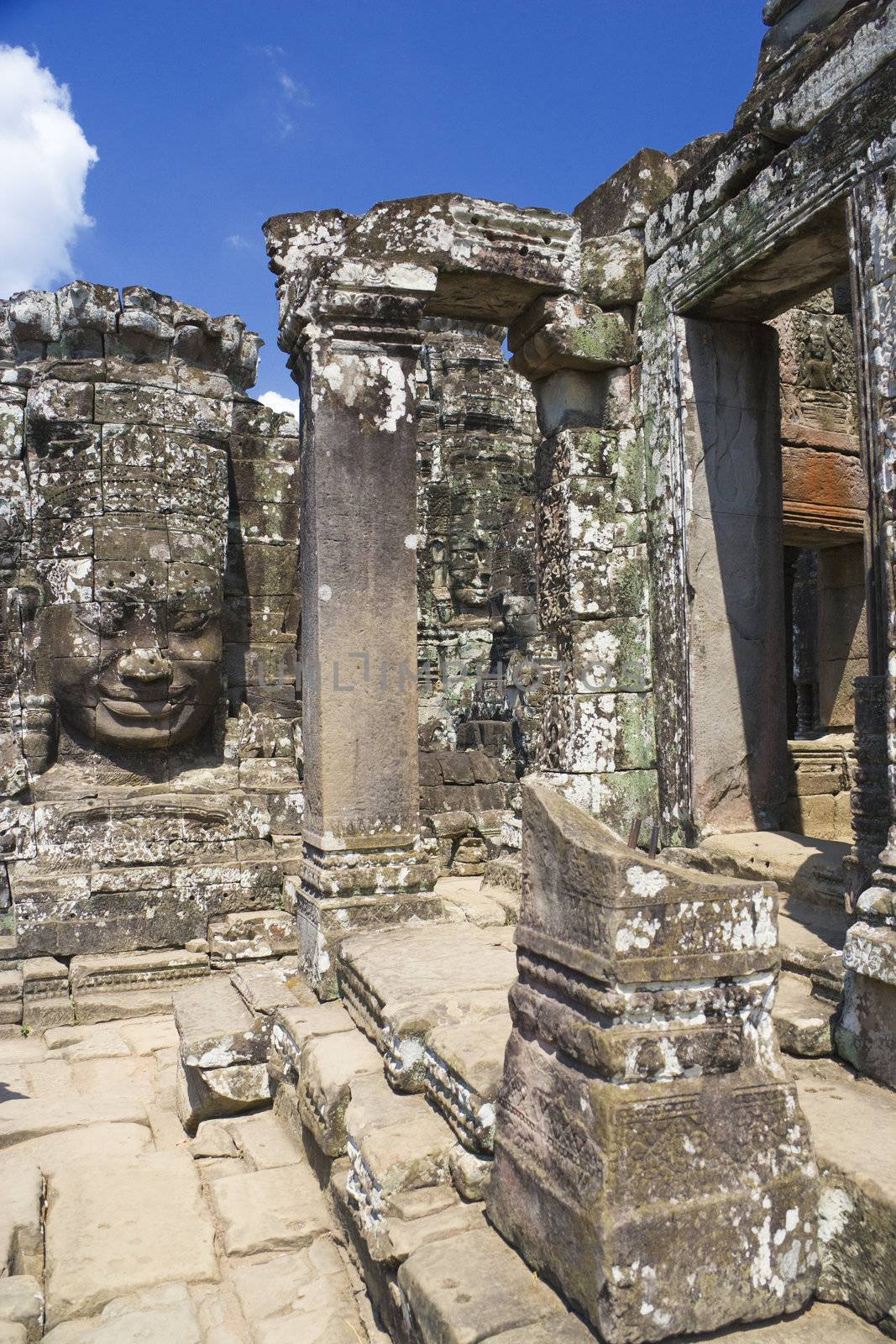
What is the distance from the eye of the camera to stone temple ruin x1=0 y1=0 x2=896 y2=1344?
2.17m

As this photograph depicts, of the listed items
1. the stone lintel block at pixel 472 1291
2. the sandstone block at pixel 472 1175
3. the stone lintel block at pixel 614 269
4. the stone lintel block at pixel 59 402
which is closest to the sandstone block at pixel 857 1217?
the stone lintel block at pixel 472 1291

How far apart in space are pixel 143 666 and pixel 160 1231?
4671mm

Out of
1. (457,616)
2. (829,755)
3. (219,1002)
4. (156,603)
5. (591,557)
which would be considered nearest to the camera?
(219,1002)

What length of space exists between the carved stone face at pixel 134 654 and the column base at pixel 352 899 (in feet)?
10.4

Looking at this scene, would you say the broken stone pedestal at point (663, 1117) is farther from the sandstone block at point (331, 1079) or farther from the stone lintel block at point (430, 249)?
the stone lintel block at point (430, 249)

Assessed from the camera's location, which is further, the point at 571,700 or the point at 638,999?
the point at 571,700

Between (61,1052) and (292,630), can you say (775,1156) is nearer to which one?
(61,1052)

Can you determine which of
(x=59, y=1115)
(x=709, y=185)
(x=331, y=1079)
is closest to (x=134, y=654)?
(x=59, y=1115)

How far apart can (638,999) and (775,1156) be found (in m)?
0.47

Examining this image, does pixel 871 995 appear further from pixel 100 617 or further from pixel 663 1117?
pixel 100 617

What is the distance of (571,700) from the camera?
17.5ft

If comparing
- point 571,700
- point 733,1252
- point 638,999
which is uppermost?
point 571,700

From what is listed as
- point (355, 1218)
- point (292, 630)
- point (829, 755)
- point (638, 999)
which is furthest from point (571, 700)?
point (292, 630)

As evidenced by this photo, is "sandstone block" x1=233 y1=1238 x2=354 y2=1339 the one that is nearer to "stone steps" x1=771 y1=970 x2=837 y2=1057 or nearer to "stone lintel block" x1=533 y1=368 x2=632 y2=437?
"stone steps" x1=771 y1=970 x2=837 y2=1057
